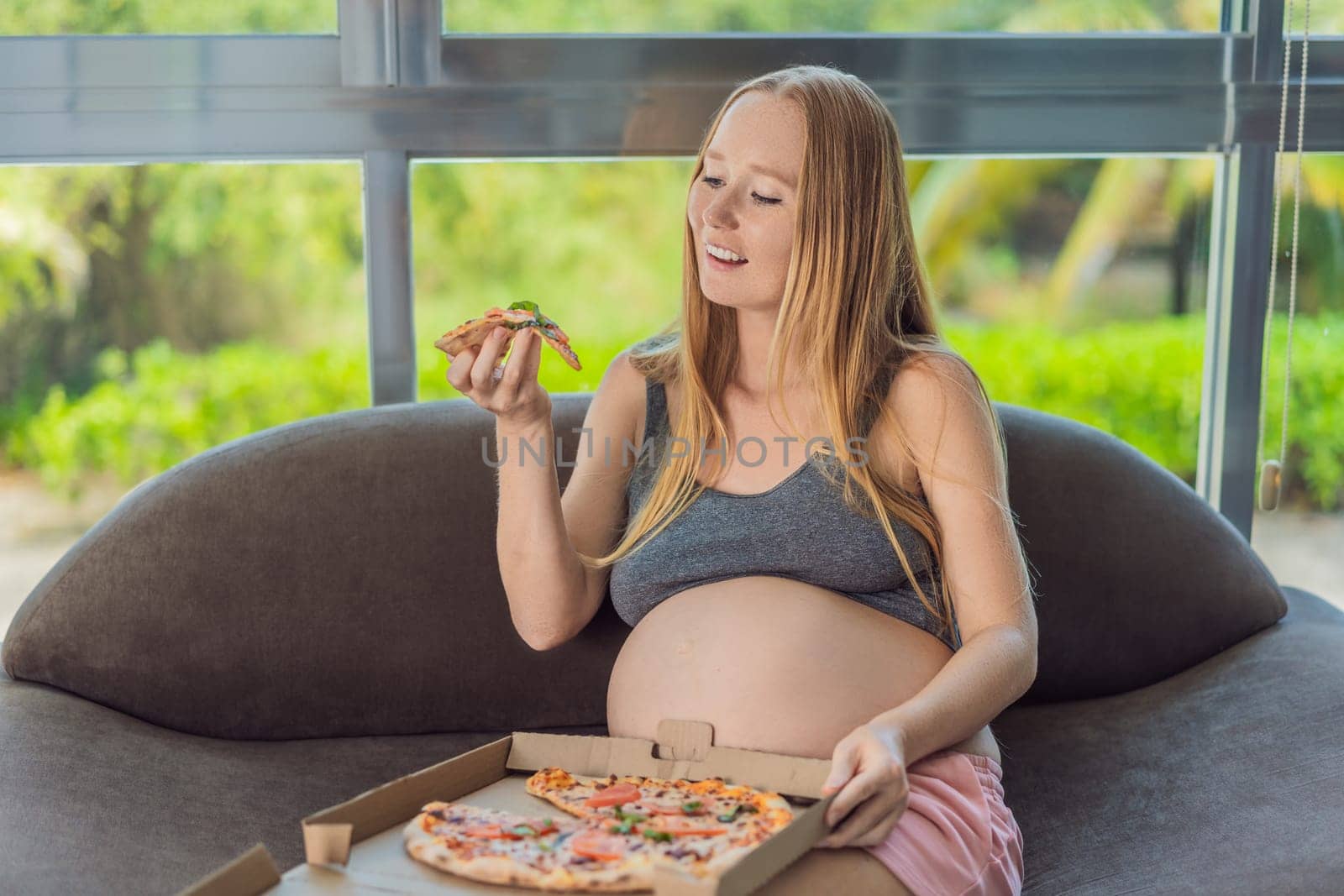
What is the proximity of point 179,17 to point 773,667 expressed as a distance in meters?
1.70

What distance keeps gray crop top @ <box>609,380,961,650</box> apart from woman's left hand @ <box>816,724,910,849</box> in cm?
33

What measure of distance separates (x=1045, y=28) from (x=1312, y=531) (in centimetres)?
122

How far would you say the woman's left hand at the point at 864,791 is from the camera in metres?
1.21

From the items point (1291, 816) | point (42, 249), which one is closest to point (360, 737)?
point (42, 249)

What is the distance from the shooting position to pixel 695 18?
7.72 feet

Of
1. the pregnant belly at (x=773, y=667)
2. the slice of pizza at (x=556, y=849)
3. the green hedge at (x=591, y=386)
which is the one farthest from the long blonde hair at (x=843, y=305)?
the green hedge at (x=591, y=386)

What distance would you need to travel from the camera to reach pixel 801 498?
1.57 m

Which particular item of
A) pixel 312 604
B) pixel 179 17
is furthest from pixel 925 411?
pixel 179 17

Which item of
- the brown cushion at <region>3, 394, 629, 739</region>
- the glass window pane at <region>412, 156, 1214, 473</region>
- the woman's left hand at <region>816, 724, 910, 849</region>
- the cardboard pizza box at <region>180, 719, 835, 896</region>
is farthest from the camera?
the glass window pane at <region>412, 156, 1214, 473</region>

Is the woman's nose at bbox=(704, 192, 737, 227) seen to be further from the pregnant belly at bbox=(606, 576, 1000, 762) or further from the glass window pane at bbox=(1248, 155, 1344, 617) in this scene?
the glass window pane at bbox=(1248, 155, 1344, 617)

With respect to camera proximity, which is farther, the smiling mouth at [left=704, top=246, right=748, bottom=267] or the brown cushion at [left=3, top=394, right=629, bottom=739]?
the brown cushion at [left=3, top=394, right=629, bottom=739]

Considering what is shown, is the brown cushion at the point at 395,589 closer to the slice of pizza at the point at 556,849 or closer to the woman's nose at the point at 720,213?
the woman's nose at the point at 720,213

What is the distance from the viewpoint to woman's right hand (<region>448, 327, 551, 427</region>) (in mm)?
1420

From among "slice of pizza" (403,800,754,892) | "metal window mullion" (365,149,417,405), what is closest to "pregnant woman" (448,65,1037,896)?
"slice of pizza" (403,800,754,892)
